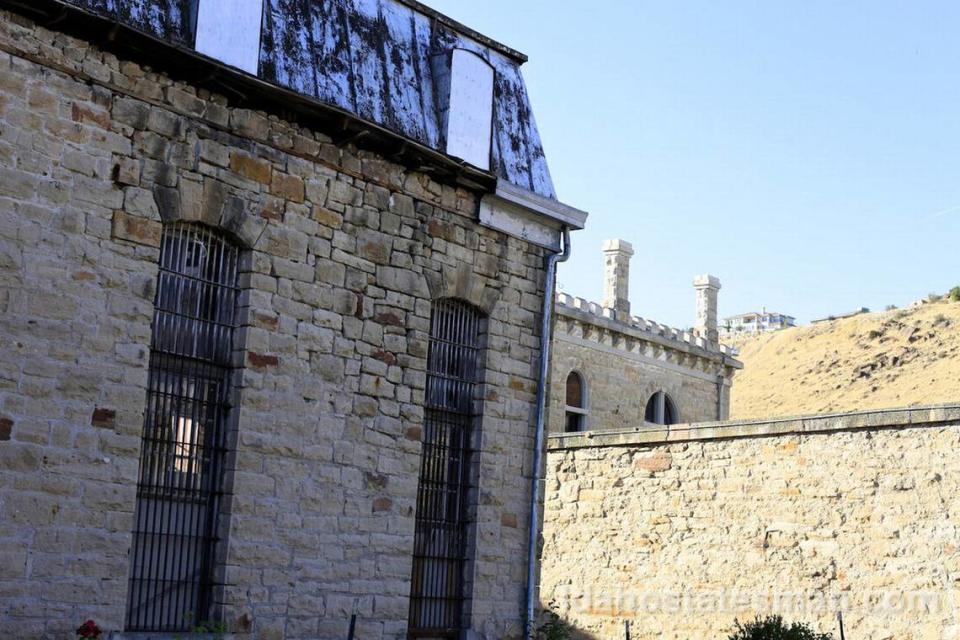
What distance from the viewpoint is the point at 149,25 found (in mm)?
9961

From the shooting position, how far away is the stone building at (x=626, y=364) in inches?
1227

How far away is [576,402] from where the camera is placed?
3173cm

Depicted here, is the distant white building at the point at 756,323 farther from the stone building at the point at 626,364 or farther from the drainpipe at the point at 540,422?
the drainpipe at the point at 540,422

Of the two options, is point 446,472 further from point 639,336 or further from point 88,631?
point 639,336

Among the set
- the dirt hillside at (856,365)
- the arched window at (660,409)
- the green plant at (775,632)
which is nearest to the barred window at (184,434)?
the green plant at (775,632)

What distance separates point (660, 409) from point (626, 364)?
2.08m

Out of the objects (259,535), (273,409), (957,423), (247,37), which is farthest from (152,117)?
(957,423)

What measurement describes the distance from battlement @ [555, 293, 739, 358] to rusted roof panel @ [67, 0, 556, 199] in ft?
55.7

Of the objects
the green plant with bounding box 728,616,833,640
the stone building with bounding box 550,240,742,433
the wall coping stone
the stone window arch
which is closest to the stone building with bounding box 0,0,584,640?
the green plant with bounding box 728,616,833,640

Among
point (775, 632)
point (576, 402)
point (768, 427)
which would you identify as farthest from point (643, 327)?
point (775, 632)

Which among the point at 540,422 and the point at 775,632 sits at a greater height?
the point at 540,422

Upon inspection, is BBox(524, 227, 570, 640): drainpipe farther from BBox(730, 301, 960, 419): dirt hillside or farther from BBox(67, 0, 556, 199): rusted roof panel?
BBox(730, 301, 960, 419): dirt hillside

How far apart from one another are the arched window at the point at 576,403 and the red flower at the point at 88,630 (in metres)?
22.4

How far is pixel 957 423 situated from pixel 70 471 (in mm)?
10168
